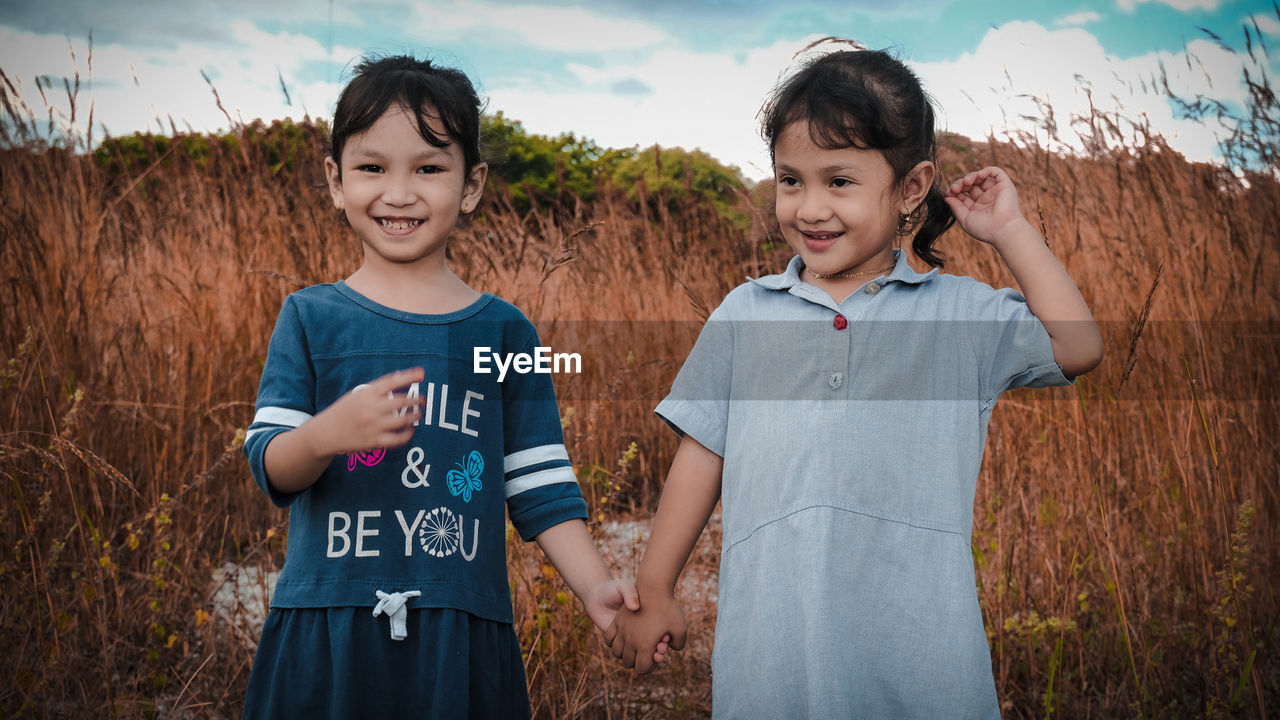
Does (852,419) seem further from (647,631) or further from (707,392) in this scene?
(647,631)

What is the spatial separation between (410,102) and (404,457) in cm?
55

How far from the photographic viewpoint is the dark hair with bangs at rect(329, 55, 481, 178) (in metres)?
1.47

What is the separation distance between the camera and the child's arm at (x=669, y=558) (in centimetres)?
143

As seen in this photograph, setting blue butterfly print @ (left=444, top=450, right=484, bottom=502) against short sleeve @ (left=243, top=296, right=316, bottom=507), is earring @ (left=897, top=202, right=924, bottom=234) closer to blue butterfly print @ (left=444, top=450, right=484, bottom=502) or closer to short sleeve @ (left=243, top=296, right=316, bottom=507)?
blue butterfly print @ (left=444, top=450, right=484, bottom=502)

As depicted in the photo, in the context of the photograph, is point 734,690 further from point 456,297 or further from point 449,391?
point 456,297

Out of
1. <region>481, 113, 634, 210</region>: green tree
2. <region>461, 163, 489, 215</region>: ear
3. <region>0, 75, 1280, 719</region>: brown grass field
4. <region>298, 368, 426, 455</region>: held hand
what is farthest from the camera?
<region>481, 113, 634, 210</region>: green tree

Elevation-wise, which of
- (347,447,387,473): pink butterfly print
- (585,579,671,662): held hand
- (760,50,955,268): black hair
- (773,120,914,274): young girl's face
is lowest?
(585,579,671,662): held hand

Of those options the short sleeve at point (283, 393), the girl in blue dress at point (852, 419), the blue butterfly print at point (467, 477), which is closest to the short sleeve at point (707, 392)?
the girl in blue dress at point (852, 419)

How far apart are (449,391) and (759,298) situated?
52cm

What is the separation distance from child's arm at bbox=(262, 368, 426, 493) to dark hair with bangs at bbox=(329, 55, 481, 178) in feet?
1.45

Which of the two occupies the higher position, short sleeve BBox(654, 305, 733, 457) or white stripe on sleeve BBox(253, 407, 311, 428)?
short sleeve BBox(654, 305, 733, 457)

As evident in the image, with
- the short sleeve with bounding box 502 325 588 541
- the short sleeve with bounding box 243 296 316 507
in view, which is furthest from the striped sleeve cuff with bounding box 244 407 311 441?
the short sleeve with bounding box 502 325 588 541

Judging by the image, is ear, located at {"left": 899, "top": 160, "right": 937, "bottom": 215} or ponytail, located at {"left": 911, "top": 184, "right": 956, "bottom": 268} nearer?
ear, located at {"left": 899, "top": 160, "right": 937, "bottom": 215}

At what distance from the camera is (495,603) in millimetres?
1418
